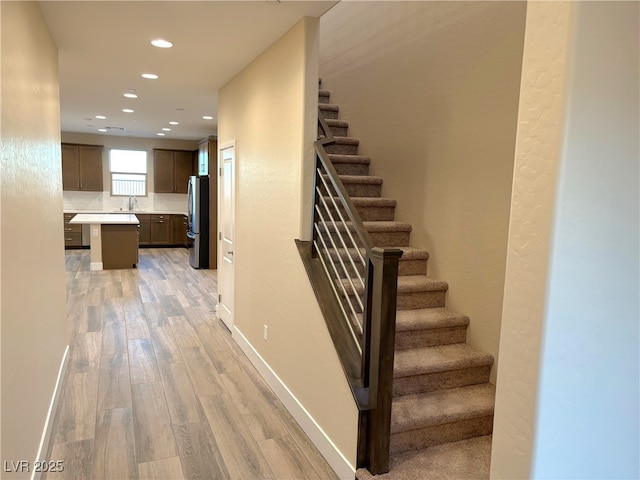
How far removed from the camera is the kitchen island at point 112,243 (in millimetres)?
8086

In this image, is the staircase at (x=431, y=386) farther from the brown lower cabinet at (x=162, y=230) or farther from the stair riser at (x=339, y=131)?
the brown lower cabinet at (x=162, y=230)

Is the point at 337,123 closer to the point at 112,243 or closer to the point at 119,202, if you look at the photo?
the point at 112,243

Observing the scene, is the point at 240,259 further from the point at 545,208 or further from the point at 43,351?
the point at 545,208

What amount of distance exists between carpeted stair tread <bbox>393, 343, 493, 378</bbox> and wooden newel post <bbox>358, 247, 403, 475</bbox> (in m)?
0.47

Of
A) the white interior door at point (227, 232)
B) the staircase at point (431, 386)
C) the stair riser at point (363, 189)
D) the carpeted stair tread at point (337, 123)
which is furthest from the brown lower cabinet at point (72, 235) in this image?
the staircase at point (431, 386)

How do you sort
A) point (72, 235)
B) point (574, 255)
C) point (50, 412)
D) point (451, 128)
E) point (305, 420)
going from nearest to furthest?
1. point (574, 255)
2. point (50, 412)
3. point (305, 420)
4. point (451, 128)
5. point (72, 235)

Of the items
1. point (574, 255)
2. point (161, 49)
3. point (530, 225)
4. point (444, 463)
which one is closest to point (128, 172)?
point (161, 49)

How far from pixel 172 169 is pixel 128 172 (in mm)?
1038

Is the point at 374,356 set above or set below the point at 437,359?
above

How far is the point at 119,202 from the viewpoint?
36.1ft

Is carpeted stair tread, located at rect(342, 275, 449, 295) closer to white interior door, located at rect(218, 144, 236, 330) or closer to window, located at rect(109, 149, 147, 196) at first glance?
white interior door, located at rect(218, 144, 236, 330)

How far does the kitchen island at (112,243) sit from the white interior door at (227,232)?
386 cm

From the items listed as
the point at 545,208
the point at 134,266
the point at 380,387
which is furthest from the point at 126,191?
the point at 545,208

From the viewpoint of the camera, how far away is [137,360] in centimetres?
404
